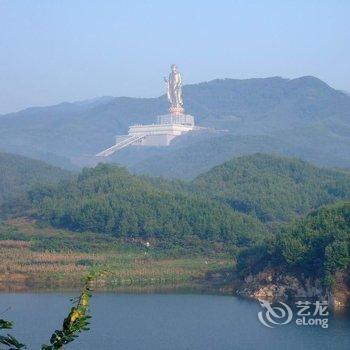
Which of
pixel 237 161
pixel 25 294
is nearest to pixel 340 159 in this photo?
pixel 237 161

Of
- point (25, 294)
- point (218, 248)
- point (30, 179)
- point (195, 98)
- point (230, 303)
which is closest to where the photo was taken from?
point (230, 303)

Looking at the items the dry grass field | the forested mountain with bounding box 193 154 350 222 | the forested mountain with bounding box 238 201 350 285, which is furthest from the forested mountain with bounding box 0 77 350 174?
the forested mountain with bounding box 238 201 350 285

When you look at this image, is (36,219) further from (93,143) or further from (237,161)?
(93,143)


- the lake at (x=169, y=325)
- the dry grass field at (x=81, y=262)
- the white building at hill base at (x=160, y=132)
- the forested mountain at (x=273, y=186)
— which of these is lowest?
the dry grass field at (x=81, y=262)

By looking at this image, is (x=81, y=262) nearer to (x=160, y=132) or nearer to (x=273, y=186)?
(x=273, y=186)

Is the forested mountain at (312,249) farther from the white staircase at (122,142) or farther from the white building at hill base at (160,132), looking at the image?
the white staircase at (122,142)

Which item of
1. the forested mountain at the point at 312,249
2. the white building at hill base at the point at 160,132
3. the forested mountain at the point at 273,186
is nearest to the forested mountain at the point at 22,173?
the forested mountain at the point at 273,186

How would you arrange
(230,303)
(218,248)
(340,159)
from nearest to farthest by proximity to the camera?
(230,303), (218,248), (340,159)
